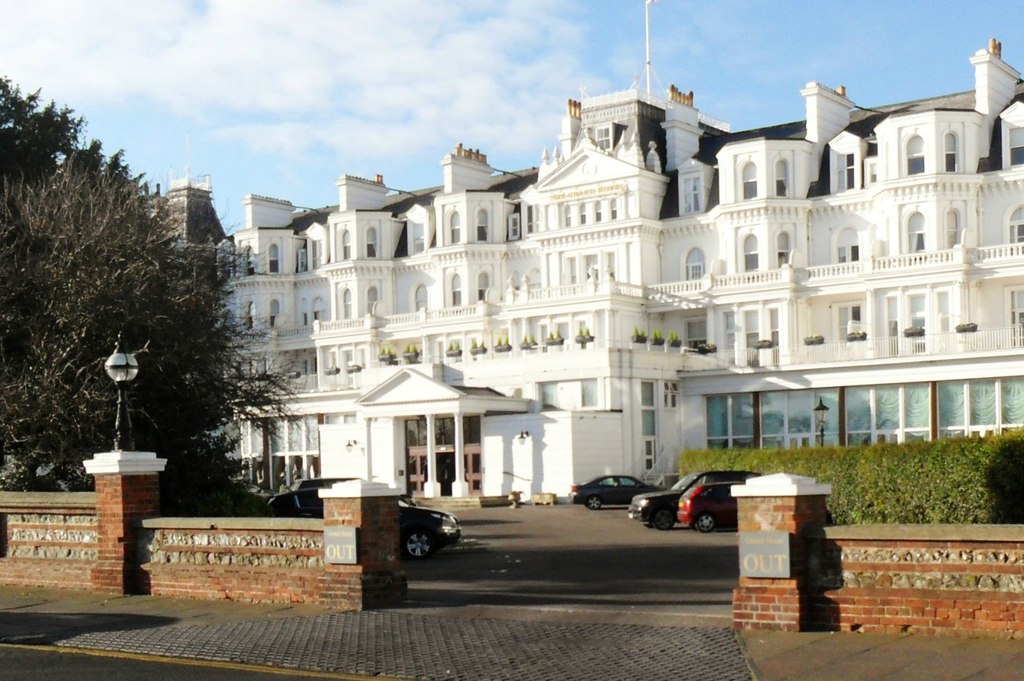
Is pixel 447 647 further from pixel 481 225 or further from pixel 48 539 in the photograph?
pixel 481 225

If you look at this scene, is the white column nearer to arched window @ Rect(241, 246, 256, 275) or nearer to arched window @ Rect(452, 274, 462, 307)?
arched window @ Rect(452, 274, 462, 307)

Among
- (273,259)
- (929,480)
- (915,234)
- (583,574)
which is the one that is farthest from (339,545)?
(273,259)

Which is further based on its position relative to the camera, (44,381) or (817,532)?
(44,381)

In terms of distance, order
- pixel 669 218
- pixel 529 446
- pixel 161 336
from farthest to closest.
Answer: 1. pixel 669 218
2. pixel 529 446
3. pixel 161 336

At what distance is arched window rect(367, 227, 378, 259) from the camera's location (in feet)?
230

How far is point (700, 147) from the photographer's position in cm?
6197

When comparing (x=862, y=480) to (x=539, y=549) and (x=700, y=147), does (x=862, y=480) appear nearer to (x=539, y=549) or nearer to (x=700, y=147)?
(x=539, y=549)

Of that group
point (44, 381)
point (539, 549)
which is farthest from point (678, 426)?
point (44, 381)

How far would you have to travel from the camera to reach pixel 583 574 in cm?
2261

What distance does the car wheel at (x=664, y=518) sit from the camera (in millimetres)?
34938

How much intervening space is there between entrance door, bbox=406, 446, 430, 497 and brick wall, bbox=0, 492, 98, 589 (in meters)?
33.5

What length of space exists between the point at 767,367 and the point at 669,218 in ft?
30.5

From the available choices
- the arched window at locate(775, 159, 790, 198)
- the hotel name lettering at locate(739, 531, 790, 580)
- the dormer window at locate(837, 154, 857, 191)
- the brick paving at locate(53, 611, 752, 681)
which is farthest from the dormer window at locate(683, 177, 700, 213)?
the hotel name lettering at locate(739, 531, 790, 580)

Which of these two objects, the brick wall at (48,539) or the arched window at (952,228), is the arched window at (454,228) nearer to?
the arched window at (952,228)
